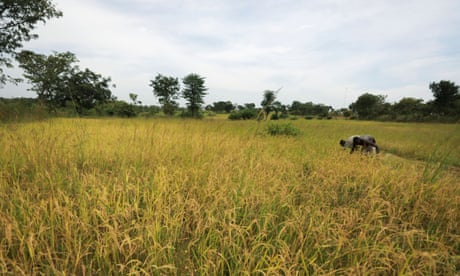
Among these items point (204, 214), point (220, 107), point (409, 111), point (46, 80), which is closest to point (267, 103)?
point (204, 214)

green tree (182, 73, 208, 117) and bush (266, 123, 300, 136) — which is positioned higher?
green tree (182, 73, 208, 117)

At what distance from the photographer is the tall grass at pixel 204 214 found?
1.21m

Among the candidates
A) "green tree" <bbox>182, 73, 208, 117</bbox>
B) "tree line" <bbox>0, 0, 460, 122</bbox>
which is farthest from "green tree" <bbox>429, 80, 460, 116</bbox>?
"green tree" <bbox>182, 73, 208, 117</bbox>

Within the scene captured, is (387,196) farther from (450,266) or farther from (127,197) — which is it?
(127,197)

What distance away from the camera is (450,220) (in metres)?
1.79

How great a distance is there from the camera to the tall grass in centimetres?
121

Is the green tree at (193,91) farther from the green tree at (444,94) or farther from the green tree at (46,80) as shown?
the green tree at (444,94)

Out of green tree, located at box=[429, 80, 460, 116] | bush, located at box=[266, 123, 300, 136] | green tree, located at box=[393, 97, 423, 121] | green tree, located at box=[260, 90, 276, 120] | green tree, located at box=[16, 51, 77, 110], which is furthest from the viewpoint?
green tree, located at box=[429, 80, 460, 116]

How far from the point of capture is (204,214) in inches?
69.9

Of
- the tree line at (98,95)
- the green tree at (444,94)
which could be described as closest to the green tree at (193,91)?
the tree line at (98,95)

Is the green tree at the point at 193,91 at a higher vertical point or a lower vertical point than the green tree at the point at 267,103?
higher

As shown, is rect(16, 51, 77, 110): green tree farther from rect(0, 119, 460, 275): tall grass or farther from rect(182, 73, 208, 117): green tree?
rect(182, 73, 208, 117): green tree

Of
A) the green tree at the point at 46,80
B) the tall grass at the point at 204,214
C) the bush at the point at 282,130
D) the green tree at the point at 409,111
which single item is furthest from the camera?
the green tree at the point at 409,111

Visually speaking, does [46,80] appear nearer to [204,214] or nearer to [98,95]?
[204,214]
